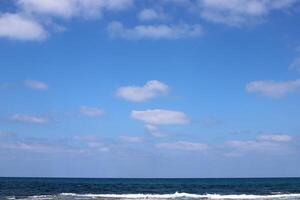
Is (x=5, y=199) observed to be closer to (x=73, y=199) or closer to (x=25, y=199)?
(x=25, y=199)

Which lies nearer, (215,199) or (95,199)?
(95,199)

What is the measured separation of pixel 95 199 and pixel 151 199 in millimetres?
5080

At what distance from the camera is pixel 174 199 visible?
45.3 metres

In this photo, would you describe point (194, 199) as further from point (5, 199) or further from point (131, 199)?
point (5, 199)

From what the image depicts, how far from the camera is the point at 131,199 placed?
141 ft

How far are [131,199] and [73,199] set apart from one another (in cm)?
509

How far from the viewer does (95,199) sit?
4184 centimetres

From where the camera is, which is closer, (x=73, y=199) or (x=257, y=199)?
(x=73, y=199)

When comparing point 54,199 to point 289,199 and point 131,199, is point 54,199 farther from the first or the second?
point 289,199

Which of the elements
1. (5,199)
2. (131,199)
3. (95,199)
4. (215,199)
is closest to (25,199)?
(5,199)

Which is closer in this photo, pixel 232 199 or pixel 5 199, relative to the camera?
pixel 5 199

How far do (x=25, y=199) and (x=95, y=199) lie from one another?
604 cm

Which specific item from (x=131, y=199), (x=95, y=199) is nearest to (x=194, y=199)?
(x=131, y=199)

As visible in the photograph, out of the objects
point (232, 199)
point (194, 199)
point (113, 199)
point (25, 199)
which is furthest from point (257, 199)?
point (25, 199)
